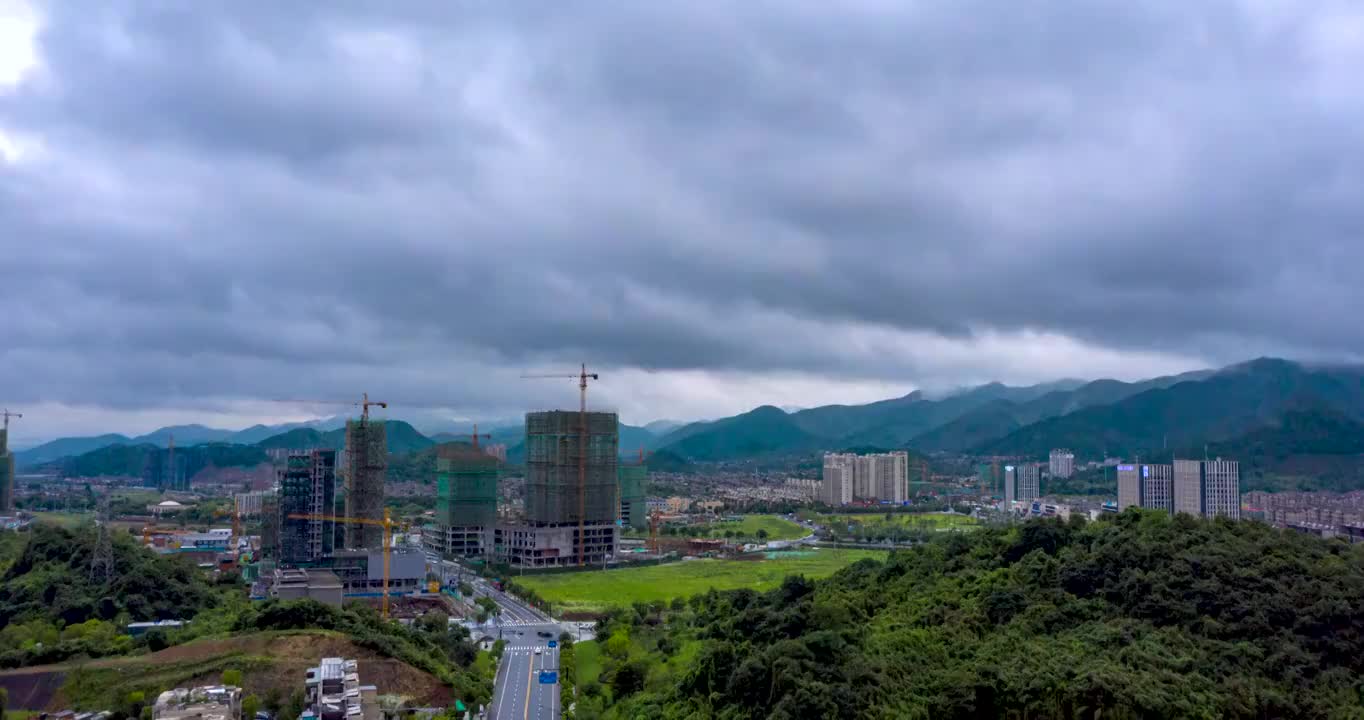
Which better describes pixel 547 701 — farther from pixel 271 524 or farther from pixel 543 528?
pixel 543 528

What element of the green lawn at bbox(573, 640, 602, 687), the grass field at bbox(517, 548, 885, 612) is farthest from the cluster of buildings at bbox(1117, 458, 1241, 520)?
the green lawn at bbox(573, 640, 602, 687)

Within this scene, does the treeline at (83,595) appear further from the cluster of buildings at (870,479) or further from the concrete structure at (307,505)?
the cluster of buildings at (870,479)

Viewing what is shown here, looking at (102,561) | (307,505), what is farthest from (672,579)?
(102,561)

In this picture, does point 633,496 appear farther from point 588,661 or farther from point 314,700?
point 314,700

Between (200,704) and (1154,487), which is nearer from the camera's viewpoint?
(200,704)

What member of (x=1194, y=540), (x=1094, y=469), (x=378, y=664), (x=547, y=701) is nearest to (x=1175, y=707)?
(x=1194, y=540)

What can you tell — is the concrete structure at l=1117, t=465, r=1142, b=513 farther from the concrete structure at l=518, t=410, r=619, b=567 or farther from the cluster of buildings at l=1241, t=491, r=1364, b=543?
the concrete structure at l=518, t=410, r=619, b=567
